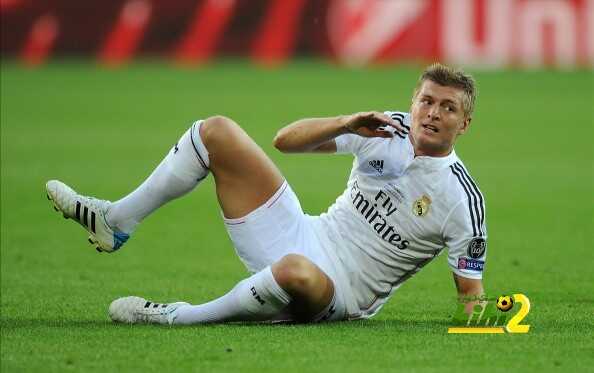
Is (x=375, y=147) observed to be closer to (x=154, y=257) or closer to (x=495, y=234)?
(x=154, y=257)

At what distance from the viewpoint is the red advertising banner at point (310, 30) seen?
2659 centimetres

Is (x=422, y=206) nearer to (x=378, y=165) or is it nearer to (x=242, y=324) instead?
(x=378, y=165)

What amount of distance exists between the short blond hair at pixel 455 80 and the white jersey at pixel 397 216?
0.26 m

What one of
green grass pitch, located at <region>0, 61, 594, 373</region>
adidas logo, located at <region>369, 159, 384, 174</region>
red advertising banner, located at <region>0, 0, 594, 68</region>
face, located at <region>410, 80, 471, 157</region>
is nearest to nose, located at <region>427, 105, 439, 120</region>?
face, located at <region>410, 80, 471, 157</region>

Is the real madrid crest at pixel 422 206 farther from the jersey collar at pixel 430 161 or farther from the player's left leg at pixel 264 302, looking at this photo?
the player's left leg at pixel 264 302

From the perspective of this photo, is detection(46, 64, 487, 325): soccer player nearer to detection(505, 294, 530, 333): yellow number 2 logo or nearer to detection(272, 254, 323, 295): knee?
detection(272, 254, 323, 295): knee

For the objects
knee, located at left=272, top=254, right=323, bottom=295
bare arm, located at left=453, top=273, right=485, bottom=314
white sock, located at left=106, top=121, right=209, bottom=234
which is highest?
white sock, located at left=106, top=121, right=209, bottom=234

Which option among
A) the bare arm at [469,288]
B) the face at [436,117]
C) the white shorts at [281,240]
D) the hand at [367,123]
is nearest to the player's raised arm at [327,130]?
the hand at [367,123]

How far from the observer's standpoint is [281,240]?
6746mm

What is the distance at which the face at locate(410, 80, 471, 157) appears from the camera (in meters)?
6.62

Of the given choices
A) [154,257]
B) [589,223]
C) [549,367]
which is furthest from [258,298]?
[589,223]

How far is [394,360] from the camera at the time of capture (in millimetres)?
5855
